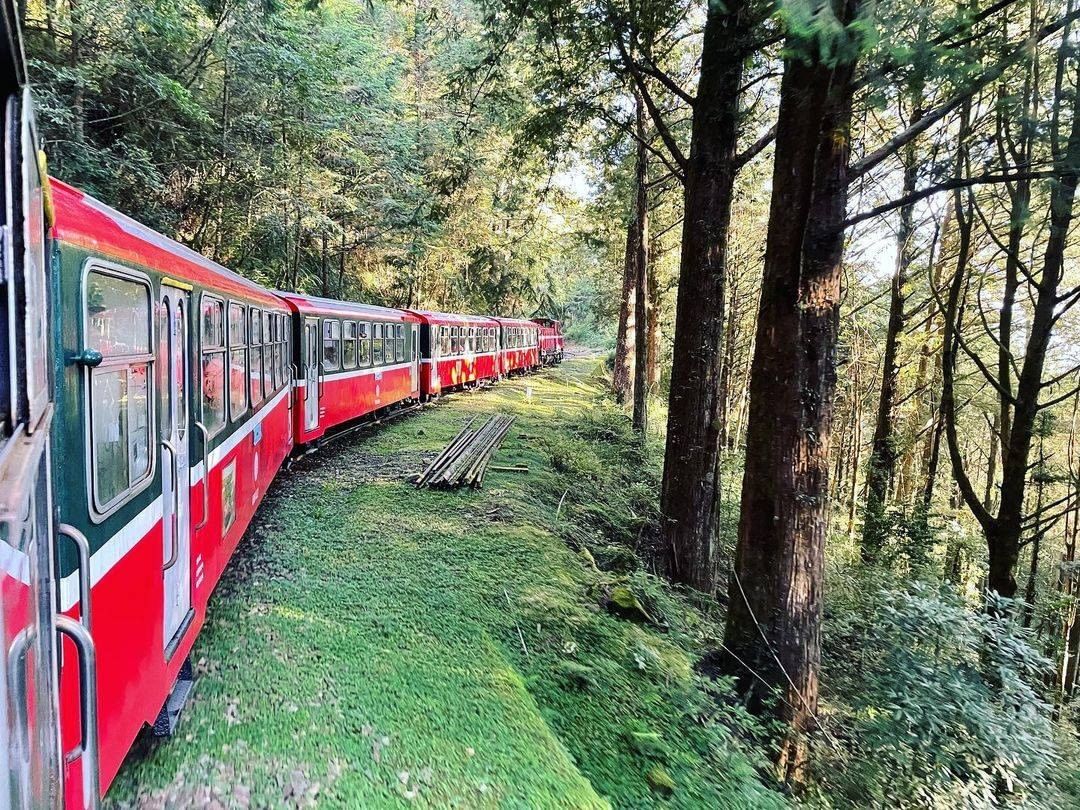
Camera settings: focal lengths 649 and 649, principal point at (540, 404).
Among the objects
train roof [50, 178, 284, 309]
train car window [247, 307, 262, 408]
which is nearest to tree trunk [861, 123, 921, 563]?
train car window [247, 307, 262, 408]

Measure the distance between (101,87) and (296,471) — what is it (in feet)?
25.2

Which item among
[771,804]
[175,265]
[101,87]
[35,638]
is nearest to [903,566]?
[771,804]

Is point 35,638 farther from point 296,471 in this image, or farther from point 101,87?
point 101,87

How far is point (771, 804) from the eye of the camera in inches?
152

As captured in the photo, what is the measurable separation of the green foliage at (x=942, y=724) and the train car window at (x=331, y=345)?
346 inches

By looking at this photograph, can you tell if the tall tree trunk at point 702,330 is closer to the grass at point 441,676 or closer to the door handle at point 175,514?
the grass at point 441,676

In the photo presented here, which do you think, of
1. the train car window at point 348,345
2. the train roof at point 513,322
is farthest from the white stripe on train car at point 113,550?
the train roof at point 513,322

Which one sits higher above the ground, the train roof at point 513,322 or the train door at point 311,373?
the train roof at point 513,322

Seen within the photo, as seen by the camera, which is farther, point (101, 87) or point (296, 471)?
point (101, 87)

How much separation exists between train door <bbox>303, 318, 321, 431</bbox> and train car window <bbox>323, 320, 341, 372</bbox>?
1.18ft

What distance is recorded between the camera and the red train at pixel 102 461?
1.10m

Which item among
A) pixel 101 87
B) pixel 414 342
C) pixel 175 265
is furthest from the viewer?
pixel 414 342

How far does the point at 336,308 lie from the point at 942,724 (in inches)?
396

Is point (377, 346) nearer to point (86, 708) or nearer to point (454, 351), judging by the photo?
point (454, 351)
